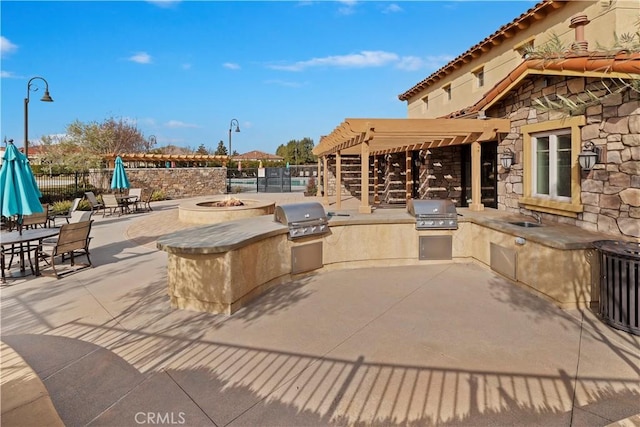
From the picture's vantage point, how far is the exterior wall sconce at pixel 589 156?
595 cm

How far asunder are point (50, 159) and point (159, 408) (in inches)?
1392

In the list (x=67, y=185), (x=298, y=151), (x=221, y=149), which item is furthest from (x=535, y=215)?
(x=221, y=149)

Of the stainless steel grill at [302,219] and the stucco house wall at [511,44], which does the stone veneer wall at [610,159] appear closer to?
the stucco house wall at [511,44]

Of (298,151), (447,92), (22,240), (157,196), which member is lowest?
(22,240)

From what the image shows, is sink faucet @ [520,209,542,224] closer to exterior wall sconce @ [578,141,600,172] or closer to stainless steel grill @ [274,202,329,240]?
exterior wall sconce @ [578,141,600,172]

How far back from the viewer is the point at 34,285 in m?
6.54

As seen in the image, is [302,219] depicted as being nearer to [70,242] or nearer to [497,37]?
[70,242]

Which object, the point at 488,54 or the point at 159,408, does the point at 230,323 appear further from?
the point at 488,54

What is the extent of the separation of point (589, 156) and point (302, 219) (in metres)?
4.92

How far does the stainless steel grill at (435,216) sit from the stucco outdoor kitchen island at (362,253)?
0.15 metres

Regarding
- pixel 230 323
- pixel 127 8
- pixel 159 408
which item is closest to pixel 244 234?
pixel 230 323

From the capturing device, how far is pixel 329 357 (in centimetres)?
385

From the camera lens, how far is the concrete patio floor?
297 cm

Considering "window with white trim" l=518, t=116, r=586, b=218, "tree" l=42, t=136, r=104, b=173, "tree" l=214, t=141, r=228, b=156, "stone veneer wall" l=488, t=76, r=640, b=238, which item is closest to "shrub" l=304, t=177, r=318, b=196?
"tree" l=42, t=136, r=104, b=173
